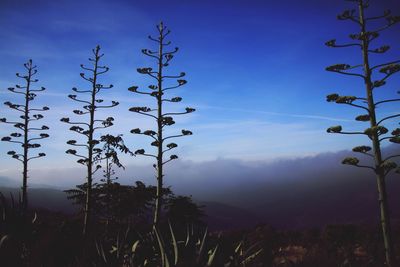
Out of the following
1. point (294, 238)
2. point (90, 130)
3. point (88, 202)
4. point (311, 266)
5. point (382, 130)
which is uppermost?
point (90, 130)

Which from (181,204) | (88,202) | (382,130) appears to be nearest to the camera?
(382,130)

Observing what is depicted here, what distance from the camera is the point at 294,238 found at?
28750 millimetres

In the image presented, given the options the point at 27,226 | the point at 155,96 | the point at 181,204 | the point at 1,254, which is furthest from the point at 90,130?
the point at 1,254

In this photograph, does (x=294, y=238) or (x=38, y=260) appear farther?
(x=294, y=238)

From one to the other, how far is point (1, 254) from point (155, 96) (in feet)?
47.6

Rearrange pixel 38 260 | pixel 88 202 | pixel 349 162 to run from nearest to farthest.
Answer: pixel 38 260 → pixel 349 162 → pixel 88 202

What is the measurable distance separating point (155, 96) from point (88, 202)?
677 cm

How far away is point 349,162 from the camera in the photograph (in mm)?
11930

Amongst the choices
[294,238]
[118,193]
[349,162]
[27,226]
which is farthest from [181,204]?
[27,226]

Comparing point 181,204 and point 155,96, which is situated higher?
point 155,96

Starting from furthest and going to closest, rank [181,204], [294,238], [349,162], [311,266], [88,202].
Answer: [294,238], [181,204], [88,202], [349,162], [311,266]

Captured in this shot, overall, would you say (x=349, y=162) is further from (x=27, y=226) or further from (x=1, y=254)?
(x=1, y=254)

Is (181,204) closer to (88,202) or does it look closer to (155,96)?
(88,202)

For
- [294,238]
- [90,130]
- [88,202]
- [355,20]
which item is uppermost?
[355,20]
